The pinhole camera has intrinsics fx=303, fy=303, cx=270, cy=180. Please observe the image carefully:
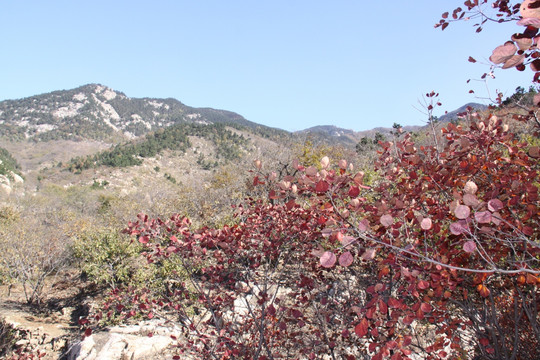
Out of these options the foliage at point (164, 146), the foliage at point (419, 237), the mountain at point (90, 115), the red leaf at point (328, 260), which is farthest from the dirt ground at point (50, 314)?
the mountain at point (90, 115)

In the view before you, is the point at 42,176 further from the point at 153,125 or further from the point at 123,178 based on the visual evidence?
the point at 153,125

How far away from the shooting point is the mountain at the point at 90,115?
241 feet

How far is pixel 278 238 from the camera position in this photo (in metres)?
2.81

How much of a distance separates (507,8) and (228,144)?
Result: 53.0 metres

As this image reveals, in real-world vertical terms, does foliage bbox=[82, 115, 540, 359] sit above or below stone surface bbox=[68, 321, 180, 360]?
above

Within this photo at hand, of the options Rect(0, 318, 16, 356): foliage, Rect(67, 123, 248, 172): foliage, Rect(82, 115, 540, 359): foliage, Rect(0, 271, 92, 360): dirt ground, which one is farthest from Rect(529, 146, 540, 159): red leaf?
Rect(67, 123, 248, 172): foliage

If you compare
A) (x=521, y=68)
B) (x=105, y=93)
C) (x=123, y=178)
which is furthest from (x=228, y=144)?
(x=105, y=93)

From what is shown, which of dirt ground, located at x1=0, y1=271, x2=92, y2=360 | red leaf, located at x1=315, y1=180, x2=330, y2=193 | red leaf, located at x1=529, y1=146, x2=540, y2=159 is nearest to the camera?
red leaf, located at x1=315, y1=180, x2=330, y2=193

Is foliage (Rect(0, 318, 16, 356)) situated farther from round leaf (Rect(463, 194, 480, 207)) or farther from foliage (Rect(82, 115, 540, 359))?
round leaf (Rect(463, 194, 480, 207))

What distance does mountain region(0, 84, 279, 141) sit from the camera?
73.4 metres

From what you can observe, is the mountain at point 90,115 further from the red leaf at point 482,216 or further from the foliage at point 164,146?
the red leaf at point 482,216

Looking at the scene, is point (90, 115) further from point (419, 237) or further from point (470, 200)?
point (470, 200)

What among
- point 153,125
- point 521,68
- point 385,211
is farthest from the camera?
point 153,125

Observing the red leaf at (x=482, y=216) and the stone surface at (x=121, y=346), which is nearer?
the red leaf at (x=482, y=216)
